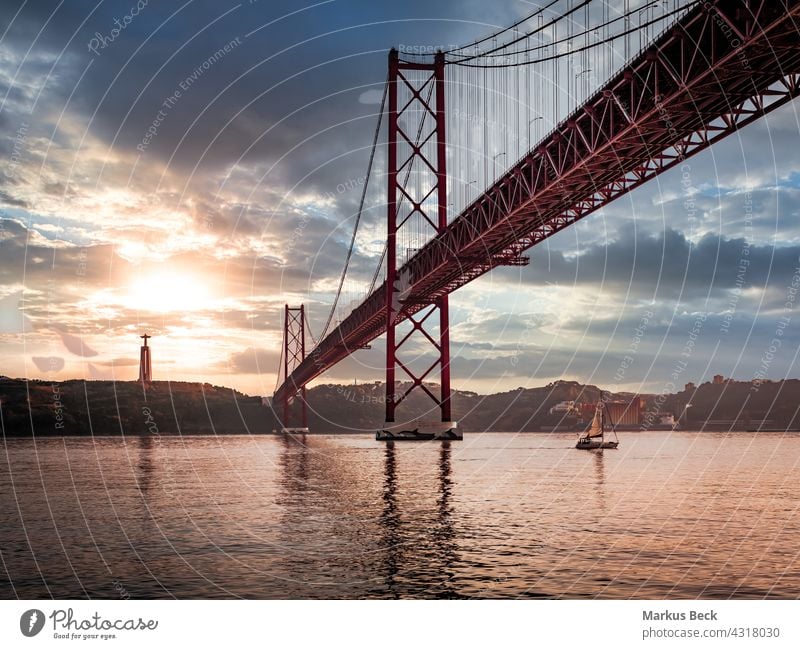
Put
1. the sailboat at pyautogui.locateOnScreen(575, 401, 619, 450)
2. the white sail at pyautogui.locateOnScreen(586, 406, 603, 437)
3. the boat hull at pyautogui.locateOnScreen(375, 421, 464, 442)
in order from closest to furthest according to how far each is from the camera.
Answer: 1. the boat hull at pyautogui.locateOnScreen(375, 421, 464, 442)
2. the sailboat at pyautogui.locateOnScreen(575, 401, 619, 450)
3. the white sail at pyautogui.locateOnScreen(586, 406, 603, 437)

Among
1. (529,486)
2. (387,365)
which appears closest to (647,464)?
(387,365)

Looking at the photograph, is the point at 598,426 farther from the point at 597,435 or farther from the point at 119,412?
the point at 119,412

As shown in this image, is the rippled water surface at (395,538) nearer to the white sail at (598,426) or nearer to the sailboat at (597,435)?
the sailboat at (597,435)

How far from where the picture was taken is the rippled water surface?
17.0 m

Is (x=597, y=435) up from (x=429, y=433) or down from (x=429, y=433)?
down

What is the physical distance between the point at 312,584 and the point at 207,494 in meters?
20.9

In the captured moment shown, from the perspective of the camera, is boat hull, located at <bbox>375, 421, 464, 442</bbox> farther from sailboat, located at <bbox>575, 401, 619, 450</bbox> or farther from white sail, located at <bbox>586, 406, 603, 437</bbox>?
white sail, located at <bbox>586, 406, 603, 437</bbox>

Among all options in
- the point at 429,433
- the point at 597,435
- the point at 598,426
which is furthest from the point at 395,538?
the point at 598,426

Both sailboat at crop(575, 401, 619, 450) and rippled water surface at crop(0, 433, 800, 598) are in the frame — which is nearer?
rippled water surface at crop(0, 433, 800, 598)

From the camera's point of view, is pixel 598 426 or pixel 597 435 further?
pixel 598 426

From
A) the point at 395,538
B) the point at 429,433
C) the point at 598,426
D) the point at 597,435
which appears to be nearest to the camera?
the point at 395,538

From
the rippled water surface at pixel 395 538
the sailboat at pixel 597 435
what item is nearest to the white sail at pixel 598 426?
the sailboat at pixel 597 435

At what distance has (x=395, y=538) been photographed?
22.9 meters

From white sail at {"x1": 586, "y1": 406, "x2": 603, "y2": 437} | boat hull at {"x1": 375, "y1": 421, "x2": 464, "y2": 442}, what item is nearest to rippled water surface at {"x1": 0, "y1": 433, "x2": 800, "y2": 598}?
boat hull at {"x1": 375, "y1": 421, "x2": 464, "y2": 442}
